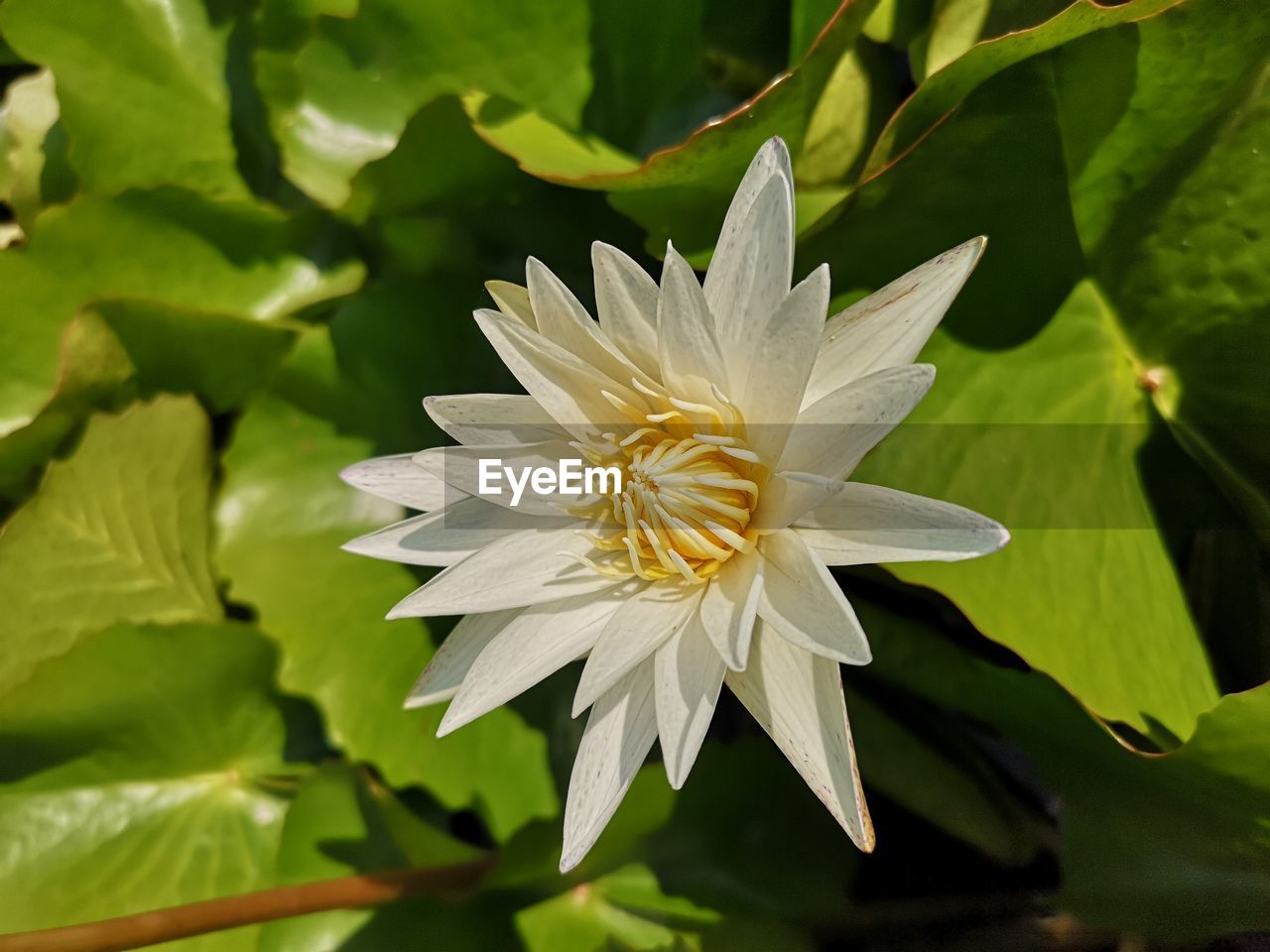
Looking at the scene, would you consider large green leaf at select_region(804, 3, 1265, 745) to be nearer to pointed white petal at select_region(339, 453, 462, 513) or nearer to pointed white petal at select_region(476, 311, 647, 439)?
pointed white petal at select_region(476, 311, 647, 439)

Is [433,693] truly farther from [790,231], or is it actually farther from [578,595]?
[790,231]

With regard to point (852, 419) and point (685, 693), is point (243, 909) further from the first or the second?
point (852, 419)

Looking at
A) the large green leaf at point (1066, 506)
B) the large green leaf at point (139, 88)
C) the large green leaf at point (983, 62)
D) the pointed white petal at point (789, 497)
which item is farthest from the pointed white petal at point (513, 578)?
the large green leaf at point (139, 88)

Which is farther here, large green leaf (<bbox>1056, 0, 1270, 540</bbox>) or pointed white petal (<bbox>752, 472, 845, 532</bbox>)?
large green leaf (<bbox>1056, 0, 1270, 540</bbox>)

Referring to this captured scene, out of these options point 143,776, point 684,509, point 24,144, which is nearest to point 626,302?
point 684,509

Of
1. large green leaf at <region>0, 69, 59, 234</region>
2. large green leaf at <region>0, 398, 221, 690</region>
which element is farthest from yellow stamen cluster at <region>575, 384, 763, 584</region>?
large green leaf at <region>0, 69, 59, 234</region>

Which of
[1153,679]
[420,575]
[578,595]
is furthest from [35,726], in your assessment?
[1153,679]
